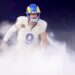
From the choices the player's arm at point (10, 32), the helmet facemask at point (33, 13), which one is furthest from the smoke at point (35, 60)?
the helmet facemask at point (33, 13)

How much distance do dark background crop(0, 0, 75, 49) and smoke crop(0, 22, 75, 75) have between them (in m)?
0.06

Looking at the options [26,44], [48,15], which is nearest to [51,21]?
[48,15]

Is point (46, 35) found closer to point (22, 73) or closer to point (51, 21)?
point (51, 21)

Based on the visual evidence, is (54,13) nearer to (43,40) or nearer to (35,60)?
(43,40)

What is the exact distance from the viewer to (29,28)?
3436 millimetres

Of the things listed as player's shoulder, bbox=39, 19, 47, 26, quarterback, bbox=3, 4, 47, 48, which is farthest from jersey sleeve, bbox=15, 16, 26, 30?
player's shoulder, bbox=39, 19, 47, 26

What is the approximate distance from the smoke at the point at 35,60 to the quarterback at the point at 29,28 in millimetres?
49

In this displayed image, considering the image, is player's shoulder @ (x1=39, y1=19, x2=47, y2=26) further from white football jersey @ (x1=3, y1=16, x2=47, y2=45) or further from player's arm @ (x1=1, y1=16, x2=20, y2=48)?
player's arm @ (x1=1, y1=16, x2=20, y2=48)

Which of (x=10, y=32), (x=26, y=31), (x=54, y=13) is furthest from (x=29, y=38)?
(x=54, y=13)

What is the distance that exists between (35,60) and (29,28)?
0.27 meters

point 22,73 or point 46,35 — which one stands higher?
point 46,35

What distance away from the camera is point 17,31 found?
11.3 feet

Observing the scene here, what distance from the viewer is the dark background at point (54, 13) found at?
136 inches

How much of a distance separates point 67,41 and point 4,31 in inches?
20.9
